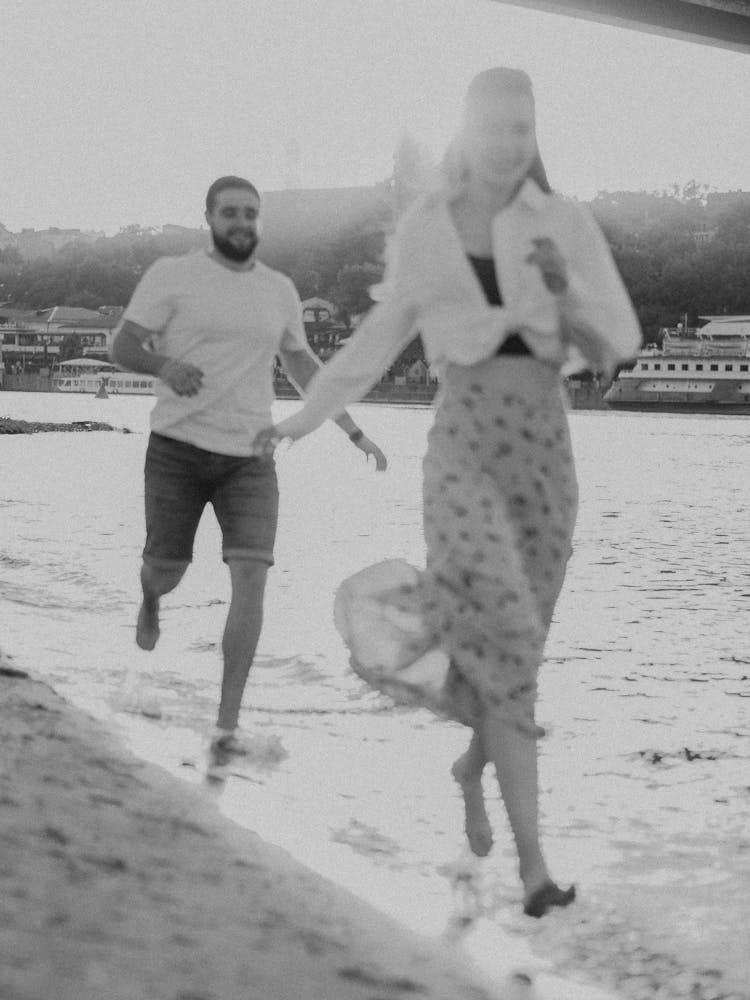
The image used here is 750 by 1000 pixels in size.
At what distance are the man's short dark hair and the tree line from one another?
307 ft

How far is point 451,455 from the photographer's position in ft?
11.2

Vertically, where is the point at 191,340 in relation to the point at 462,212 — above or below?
below

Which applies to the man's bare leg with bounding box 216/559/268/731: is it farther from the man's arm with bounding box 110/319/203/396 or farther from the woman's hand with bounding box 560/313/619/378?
the woman's hand with bounding box 560/313/619/378

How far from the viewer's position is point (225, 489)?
16.2ft

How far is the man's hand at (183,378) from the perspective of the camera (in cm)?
461

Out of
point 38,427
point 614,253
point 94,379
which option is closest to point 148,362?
point 38,427

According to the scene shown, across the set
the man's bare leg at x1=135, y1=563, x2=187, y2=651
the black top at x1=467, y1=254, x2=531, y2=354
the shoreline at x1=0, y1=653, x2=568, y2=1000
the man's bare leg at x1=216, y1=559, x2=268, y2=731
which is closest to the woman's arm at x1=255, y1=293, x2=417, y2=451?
the black top at x1=467, y1=254, x2=531, y2=354

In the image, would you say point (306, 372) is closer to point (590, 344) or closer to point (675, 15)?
point (590, 344)

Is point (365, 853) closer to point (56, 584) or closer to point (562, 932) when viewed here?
point (562, 932)

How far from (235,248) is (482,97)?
1.52 meters

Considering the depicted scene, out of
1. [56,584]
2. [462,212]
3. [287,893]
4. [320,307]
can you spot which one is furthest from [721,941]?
[320,307]

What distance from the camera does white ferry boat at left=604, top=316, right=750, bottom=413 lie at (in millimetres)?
100875

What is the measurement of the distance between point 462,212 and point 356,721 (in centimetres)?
262

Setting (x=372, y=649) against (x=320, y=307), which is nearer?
(x=372, y=649)
